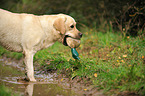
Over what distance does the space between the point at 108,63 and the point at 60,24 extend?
1616 millimetres

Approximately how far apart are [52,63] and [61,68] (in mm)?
520

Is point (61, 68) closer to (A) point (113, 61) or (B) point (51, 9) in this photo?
(A) point (113, 61)

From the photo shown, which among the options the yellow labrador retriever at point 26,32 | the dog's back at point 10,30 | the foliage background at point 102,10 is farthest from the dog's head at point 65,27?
the foliage background at point 102,10

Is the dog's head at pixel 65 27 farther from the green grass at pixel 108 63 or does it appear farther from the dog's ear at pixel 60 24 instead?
the green grass at pixel 108 63

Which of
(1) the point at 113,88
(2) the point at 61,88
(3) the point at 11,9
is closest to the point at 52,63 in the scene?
(2) the point at 61,88

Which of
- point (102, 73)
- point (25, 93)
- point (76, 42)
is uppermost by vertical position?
point (76, 42)

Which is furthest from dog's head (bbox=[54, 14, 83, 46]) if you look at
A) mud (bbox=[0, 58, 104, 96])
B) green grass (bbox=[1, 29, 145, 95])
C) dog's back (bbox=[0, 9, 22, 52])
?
mud (bbox=[0, 58, 104, 96])

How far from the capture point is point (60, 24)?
438 cm

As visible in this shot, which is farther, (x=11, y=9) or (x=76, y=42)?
(x=11, y=9)

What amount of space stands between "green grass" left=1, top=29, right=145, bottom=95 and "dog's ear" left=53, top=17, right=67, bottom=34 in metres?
0.90

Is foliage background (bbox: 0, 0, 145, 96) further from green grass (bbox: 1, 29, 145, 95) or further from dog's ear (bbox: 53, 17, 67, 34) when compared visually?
dog's ear (bbox: 53, 17, 67, 34)

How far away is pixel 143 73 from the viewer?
357 cm

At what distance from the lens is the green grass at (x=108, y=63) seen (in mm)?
3479

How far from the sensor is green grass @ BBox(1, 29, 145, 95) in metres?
3.48
